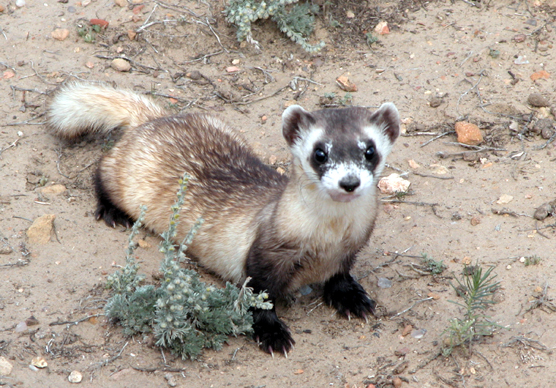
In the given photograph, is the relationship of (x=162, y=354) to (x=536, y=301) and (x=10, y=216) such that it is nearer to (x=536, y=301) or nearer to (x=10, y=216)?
(x=10, y=216)

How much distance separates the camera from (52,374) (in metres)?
3.46

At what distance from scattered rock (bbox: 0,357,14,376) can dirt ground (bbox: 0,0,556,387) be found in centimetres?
4

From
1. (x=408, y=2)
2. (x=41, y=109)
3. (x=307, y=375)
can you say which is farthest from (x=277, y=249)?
(x=408, y=2)

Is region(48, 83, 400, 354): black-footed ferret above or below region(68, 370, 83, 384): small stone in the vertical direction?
above

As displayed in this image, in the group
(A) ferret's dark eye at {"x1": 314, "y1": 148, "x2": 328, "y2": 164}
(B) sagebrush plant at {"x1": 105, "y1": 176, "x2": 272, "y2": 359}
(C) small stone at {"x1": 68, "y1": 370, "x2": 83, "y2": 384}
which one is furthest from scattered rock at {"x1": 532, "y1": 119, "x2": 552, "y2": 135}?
(C) small stone at {"x1": 68, "y1": 370, "x2": 83, "y2": 384}

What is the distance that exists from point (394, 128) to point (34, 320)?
7.94ft

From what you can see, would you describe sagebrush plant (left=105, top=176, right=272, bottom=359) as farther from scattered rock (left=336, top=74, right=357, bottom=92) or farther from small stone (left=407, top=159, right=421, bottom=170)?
scattered rock (left=336, top=74, right=357, bottom=92)

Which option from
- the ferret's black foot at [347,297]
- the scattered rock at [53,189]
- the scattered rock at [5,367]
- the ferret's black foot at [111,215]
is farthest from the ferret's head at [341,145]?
the scattered rock at [53,189]

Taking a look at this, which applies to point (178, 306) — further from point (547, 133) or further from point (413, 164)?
point (547, 133)

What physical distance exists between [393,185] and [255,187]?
141 cm

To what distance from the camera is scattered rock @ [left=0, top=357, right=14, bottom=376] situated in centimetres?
336

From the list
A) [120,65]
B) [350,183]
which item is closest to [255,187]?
[350,183]

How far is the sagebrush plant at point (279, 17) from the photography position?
6.27 m

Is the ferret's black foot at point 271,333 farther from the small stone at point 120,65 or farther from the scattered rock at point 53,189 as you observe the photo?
the small stone at point 120,65
